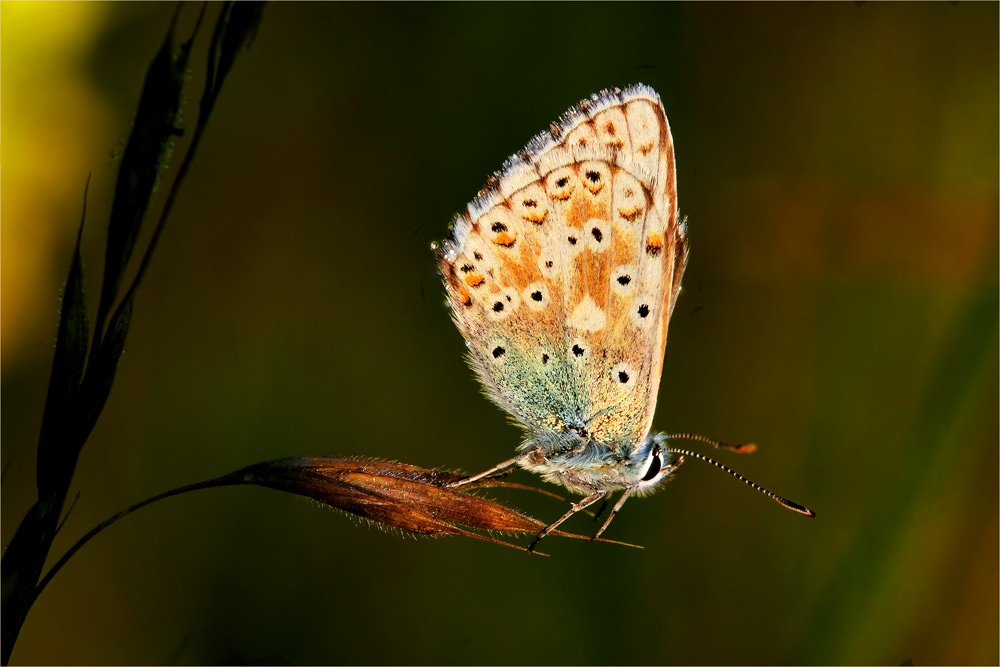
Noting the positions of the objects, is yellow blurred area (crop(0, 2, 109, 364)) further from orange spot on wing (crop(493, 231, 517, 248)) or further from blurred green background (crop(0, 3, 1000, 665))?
orange spot on wing (crop(493, 231, 517, 248))

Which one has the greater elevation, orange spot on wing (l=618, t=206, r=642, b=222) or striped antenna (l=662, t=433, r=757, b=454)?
orange spot on wing (l=618, t=206, r=642, b=222)

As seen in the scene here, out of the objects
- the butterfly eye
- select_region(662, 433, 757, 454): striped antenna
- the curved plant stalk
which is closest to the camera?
the curved plant stalk

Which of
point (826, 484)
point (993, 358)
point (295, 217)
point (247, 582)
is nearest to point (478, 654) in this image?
point (247, 582)

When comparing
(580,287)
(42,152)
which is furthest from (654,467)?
(42,152)

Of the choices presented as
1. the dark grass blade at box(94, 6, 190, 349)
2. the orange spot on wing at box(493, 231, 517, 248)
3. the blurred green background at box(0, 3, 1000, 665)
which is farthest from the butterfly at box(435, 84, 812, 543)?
the dark grass blade at box(94, 6, 190, 349)

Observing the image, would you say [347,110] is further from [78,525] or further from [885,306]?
[885,306]

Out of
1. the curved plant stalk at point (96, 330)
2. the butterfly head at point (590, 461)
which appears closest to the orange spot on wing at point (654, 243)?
the butterfly head at point (590, 461)

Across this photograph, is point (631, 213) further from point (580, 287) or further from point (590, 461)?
Result: point (590, 461)
